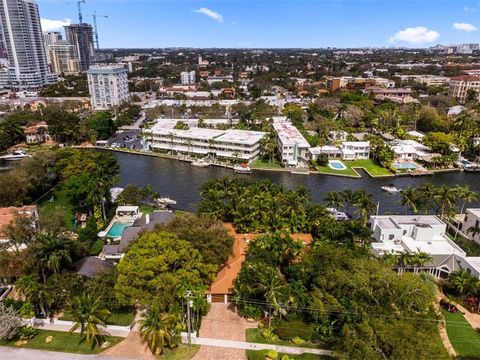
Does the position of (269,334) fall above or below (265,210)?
below

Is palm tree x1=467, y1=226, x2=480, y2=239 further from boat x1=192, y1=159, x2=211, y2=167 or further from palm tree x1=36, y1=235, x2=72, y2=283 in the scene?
boat x1=192, y1=159, x2=211, y2=167

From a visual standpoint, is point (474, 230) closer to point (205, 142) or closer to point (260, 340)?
point (260, 340)

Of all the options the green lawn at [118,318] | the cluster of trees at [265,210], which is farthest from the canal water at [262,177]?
the green lawn at [118,318]

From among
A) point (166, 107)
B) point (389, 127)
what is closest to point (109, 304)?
point (389, 127)

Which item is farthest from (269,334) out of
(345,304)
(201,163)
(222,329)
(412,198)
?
(201,163)

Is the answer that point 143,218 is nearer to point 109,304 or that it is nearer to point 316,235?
point 109,304

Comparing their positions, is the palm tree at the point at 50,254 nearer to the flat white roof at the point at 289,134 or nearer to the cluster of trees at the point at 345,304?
the cluster of trees at the point at 345,304
